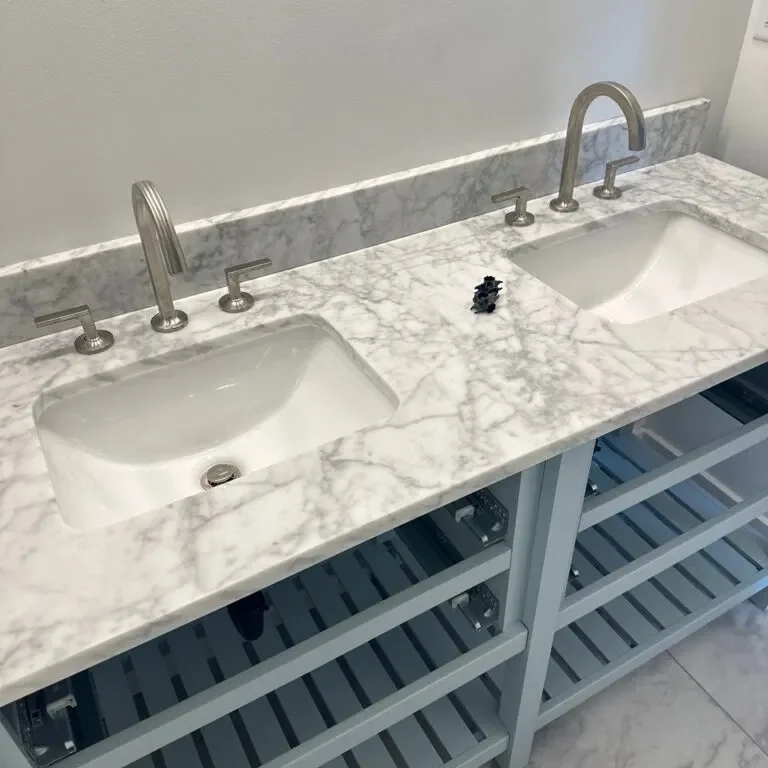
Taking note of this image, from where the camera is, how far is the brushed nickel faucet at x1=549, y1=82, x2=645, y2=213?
1.07 meters

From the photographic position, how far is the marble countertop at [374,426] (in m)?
0.67

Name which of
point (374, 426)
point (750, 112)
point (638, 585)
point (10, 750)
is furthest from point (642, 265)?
point (10, 750)

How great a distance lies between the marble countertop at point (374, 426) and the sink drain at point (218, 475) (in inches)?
6.6

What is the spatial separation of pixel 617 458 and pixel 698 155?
0.68m

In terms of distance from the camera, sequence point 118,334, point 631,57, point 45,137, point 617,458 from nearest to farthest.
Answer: point 45,137 < point 118,334 < point 631,57 < point 617,458

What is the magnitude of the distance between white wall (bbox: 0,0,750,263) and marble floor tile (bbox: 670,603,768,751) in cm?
116

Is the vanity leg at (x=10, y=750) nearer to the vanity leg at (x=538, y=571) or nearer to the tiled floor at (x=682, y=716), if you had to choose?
the vanity leg at (x=538, y=571)

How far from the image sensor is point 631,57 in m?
1.30

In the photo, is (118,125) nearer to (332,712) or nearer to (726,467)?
(332,712)

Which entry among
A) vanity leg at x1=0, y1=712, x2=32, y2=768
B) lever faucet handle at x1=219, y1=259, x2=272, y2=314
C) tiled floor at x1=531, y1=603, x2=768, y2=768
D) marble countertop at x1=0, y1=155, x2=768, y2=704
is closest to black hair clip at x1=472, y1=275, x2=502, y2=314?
marble countertop at x1=0, y1=155, x2=768, y2=704

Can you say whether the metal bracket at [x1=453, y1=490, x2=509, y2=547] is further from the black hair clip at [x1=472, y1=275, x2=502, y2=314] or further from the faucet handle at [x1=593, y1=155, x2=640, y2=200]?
the faucet handle at [x1=593, y1=155, x2=640, y2=200]

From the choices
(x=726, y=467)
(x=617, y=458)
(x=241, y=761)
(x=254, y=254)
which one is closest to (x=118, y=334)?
(x=254, y=254)

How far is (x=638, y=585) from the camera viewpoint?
56.1 inches

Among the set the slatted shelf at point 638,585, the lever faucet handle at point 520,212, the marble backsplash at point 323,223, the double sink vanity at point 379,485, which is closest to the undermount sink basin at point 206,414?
the double sink vanity at point 379,485
